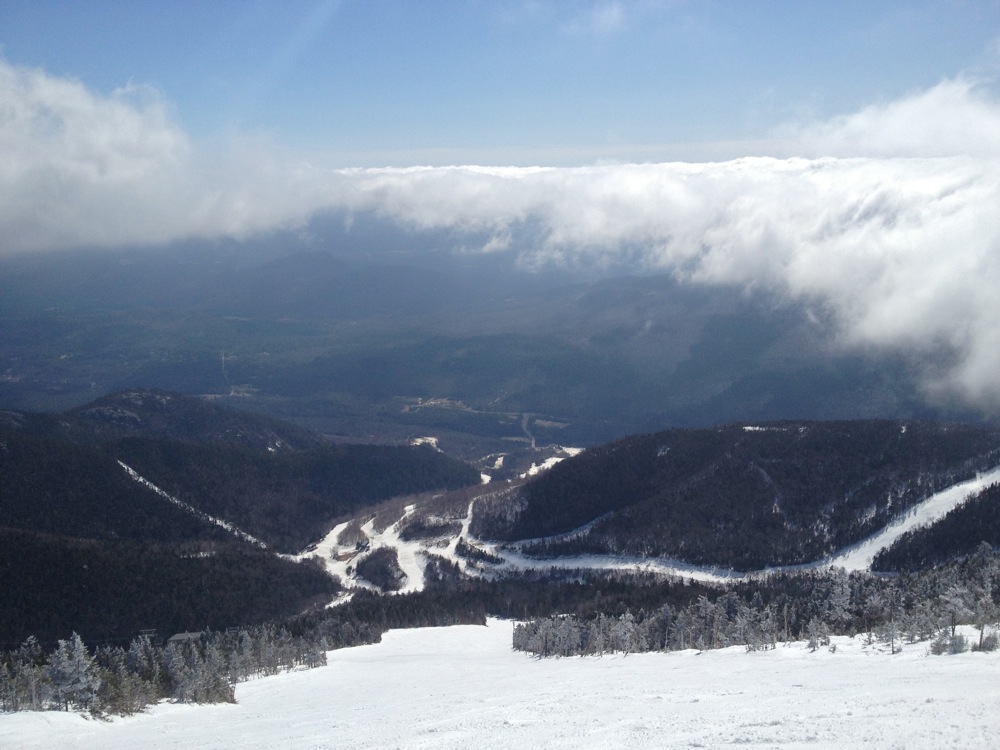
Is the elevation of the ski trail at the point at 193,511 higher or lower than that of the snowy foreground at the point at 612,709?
higher

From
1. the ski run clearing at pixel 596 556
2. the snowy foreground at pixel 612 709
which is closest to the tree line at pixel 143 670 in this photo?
the snowy foreground at pixel 612 709

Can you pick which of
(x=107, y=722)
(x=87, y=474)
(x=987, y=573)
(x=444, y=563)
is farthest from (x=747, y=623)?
(x=87, y=474)

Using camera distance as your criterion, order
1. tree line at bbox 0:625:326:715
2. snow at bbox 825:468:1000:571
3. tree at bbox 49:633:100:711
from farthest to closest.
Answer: snow at bbox 825:468:1000:571
tree line at bbox 0:625:326:715
tree at bbox 49:633:100:711

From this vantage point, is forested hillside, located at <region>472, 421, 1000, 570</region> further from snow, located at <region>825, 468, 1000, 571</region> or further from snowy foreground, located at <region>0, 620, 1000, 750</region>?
snowy foreground, located at <region>0, 620, 1000, 750</region>

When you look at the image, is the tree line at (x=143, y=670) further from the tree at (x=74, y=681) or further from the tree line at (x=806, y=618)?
the tree line at (x=806, y=618)

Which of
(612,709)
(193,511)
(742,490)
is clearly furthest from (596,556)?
(612,709)

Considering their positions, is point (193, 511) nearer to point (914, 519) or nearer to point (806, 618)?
point (806, 618)

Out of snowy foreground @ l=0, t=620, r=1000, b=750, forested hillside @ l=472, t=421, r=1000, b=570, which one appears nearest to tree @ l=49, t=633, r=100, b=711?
snowy foreground @ l=0, t=620, r=1000, b=750

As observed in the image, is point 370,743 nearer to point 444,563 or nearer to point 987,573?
point 987,573
